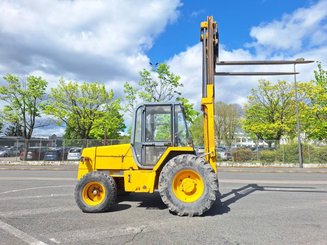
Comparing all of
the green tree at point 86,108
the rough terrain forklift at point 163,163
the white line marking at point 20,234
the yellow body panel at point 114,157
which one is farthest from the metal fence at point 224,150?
the white line marking at point 20,234

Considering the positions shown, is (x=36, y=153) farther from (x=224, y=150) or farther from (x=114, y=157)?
(x=114, y=157)

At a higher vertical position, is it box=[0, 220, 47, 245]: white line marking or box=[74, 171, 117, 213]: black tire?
box=[74, 171, 117, 213]: black tire

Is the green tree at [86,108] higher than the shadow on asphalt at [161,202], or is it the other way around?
the green tree at [86,108]

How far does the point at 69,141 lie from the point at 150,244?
23617mm

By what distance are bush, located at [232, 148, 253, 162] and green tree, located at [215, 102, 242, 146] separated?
22356 millimetres

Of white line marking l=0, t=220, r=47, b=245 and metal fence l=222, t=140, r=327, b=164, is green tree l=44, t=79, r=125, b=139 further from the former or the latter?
white line marking l=0, t=220, r=47, b=245

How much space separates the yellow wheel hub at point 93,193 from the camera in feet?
21.2

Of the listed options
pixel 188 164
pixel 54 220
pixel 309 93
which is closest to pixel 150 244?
Answer: pixel 188 164

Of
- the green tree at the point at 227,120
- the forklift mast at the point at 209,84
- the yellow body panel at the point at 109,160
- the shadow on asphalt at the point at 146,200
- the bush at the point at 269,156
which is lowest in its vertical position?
the shadow on asphalt at the point at 146,200

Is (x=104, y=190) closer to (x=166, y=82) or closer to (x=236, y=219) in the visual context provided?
(x=236, y=219)

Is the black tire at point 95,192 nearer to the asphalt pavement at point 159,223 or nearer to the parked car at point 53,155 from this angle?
the asphalt pavement at point 159,223

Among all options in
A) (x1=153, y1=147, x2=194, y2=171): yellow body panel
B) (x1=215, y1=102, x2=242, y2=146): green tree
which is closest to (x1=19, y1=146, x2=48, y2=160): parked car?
(x1=153, y1=147, x2=194, y2=171): yellow body panel

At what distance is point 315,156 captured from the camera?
2425cm

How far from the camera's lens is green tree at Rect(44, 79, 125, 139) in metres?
34.8
